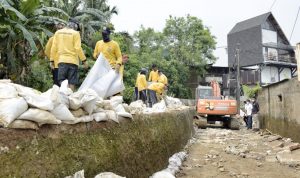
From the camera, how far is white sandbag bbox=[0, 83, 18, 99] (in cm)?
282

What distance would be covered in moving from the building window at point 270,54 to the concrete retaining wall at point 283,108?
25051mm

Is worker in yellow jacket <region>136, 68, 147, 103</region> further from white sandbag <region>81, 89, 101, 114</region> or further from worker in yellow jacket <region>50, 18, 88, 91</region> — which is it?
white sandbag <region>81, 89, 101, 114</region>

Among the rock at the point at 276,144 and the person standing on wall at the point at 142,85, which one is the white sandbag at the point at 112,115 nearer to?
the person standing on wall at the point at 142,85

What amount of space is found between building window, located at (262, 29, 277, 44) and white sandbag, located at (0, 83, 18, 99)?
42488 mm

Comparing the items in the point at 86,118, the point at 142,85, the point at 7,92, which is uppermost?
the point at 142,85

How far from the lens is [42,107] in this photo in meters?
2.92

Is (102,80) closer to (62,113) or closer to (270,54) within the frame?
(62,113)

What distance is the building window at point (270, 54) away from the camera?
41500 millimetres

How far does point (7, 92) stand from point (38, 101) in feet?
0.78

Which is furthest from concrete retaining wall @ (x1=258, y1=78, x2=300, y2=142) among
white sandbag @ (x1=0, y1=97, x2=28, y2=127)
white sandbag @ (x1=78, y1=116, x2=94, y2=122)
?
white sandbag @ (x1=0, y1=97, x2=28, y2=127)

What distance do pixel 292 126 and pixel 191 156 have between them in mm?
4349

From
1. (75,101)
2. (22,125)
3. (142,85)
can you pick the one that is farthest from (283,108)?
(22,125)

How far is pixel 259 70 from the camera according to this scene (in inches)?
1626

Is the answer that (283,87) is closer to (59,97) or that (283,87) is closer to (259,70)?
(59,97)
